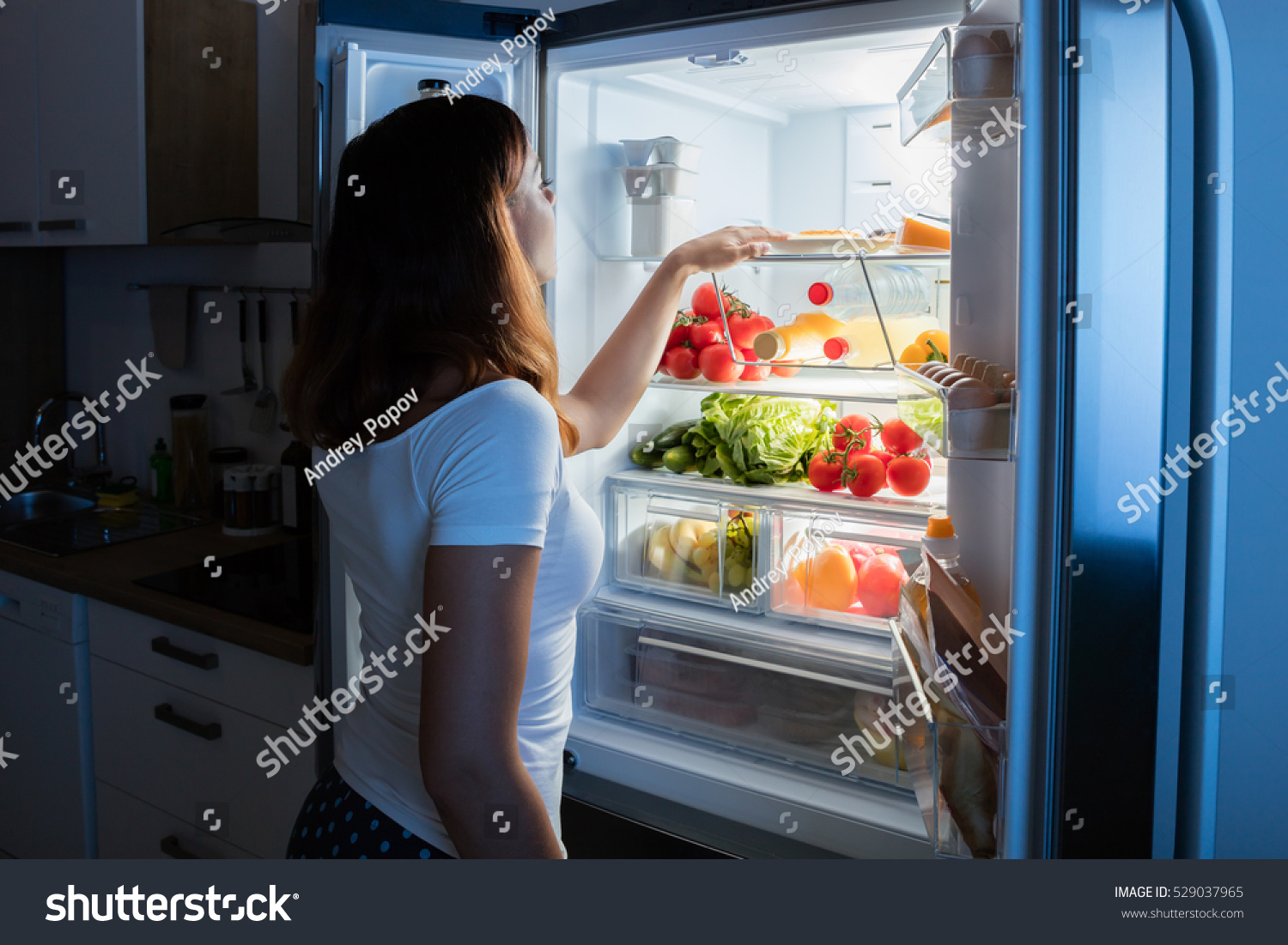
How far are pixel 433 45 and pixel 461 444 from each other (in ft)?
2.84

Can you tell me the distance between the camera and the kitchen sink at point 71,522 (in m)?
2.07

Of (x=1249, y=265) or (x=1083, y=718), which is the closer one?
(x=1083, y=718)

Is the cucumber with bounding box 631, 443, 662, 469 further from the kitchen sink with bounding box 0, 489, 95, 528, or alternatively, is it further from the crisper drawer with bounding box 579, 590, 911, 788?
the kitchen sink with bounding box 0, 489, 95, 528

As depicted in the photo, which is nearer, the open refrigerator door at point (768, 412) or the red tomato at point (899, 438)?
the open refrigerator door at point (768, 412)

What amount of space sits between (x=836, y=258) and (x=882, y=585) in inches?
21.2

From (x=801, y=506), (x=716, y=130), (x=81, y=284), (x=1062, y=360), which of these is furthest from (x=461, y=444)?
(x=81, y=284)

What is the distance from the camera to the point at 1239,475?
43.1 inches

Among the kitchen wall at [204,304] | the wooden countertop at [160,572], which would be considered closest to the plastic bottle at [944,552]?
the wooden countertop at [160,572]

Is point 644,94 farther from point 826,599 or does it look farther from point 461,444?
point 461,444

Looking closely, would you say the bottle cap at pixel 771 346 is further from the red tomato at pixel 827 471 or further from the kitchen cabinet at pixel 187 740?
the kitchen cabinet at pixel 187 740

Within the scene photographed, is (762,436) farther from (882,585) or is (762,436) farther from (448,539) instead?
(448,539)

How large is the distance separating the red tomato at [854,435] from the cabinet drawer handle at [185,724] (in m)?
1.24

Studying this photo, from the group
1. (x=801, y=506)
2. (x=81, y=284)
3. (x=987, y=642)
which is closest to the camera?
(x=987, y=642)

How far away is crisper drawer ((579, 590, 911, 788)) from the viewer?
1.51 m
